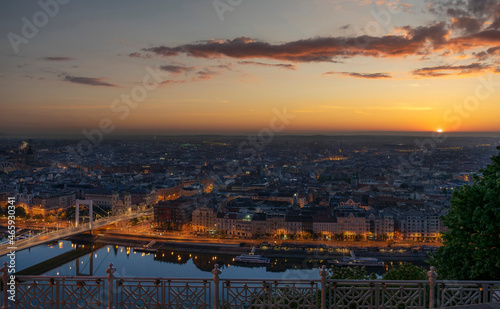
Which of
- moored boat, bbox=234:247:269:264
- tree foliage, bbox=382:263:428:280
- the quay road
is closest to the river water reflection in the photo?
moored boat, bbox=234:247:269:264

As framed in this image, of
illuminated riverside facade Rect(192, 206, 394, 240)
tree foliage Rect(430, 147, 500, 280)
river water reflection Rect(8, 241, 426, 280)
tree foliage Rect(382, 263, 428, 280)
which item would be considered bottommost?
river water reflection Rect(8, 241, 426, 280)

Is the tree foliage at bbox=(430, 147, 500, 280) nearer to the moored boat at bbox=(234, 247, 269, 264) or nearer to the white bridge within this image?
the moored boat at bbox=(234, 247, 269, 264)

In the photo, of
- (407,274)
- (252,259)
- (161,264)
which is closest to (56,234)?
(161,264)

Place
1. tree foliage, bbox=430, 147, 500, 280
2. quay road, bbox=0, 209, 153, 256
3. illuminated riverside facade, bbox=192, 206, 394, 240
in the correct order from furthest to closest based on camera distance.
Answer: illuminated riverside facade, bbox=192, 206, 394, 240, quay road, bbox=0, 209, 153, 256, tree foliage, bbox=430, 147, 500, 280

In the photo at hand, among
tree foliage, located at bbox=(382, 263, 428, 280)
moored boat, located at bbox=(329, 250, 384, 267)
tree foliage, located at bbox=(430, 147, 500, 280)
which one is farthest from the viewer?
moored boat, located at bbox=(329, 250, 384, 267)

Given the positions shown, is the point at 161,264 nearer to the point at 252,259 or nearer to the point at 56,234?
the point at 252,259

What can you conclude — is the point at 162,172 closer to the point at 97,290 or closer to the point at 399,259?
the point at 399,259

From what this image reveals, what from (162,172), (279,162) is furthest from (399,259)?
(279,162)

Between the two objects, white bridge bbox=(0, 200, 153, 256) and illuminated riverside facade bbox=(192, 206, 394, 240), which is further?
illuminated riverside facade bbox=(192, 206, 394, 240)
